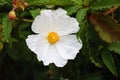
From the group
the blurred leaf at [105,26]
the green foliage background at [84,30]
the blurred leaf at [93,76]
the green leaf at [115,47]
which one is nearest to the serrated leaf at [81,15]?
the green foliage background at [84,30]

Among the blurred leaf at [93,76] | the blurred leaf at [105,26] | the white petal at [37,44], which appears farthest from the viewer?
the blurred leaf at [93,76]

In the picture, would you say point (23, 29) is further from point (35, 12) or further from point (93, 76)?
point (93, 76)

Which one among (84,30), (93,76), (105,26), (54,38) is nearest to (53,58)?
(54,38)

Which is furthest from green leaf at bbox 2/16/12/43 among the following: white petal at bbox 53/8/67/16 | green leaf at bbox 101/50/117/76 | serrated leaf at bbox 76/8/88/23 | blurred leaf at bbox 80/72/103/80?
blurred leaf at bbox 80/72/103/80

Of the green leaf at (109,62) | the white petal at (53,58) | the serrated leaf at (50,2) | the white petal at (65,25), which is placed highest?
the serrated leaf at (50,2)

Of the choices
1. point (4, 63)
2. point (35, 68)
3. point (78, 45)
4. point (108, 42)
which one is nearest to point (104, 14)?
point (108, 42)

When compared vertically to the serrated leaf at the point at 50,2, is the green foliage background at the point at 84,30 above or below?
below

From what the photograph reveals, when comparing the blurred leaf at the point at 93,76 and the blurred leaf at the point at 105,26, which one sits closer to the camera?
the blurred leaf at the point at 105,26

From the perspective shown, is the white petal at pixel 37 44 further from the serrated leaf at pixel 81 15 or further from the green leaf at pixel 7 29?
the serrated leaf at pixel 81 15
